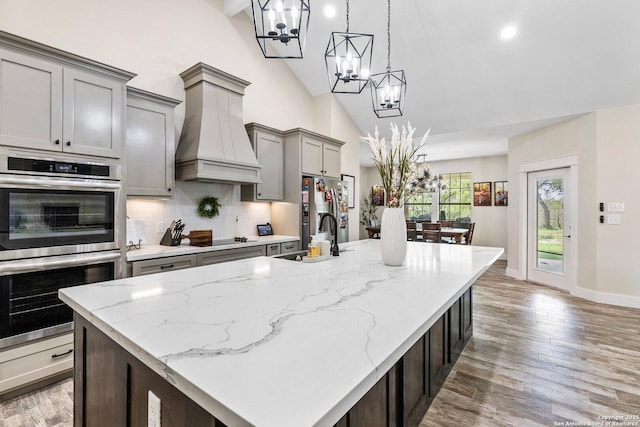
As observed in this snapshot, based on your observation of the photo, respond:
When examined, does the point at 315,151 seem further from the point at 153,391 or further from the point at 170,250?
the point at 153,391

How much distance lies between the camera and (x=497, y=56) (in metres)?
3.94

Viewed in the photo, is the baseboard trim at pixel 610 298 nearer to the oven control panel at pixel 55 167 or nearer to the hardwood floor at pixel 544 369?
the hardwood floor at pixel 544 369

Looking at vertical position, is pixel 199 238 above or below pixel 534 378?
above

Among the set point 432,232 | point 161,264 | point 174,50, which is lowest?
point 161,264

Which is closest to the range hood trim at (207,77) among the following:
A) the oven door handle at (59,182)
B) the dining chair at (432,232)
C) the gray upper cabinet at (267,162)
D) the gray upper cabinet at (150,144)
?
the gray upper cabinet at (150,144)

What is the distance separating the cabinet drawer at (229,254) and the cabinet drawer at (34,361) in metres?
1.17

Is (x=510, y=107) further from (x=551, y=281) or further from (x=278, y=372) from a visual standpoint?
(x=278, y=372)

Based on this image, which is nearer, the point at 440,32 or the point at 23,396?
the point at 23,396

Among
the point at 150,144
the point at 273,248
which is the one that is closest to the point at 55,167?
the point at 150,144

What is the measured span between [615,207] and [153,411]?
18.5 ft

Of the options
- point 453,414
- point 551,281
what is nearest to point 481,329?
point 453,414

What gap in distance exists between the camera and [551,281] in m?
5.09

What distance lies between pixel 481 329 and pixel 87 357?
11.3 ft

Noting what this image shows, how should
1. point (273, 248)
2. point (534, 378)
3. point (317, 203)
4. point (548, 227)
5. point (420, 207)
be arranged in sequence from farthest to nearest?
point (420, 207) → point (548, 227) → point (317, 203) → point (273, 248) → point (534, 378)
